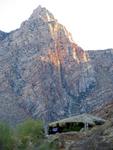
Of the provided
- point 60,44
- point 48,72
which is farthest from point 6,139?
point 60,44

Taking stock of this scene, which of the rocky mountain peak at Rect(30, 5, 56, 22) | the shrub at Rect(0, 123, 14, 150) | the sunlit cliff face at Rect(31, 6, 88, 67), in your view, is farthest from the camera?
the rocky mountain peak at Rect(30, 5, 56, 22)

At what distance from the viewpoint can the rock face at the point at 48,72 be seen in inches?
7156

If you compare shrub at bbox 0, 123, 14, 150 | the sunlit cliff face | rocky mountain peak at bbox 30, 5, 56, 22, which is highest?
rocky mountain peak at bbox 30, 5, 56, 22

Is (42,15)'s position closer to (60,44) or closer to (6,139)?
(60,44)

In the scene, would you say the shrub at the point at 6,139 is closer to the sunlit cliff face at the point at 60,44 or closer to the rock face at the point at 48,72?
the rock face at the point at 48,72

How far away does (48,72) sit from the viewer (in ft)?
608

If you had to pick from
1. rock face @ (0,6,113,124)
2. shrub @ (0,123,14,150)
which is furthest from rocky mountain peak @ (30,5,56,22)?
shrub @ (0,123,14,150)

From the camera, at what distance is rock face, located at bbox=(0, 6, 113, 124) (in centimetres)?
18175

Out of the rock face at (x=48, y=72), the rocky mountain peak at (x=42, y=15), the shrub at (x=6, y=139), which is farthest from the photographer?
the rocky mountain peak at (x=42, y=15)

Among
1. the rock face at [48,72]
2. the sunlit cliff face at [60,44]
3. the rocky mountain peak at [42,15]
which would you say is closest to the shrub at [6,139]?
the rock face at [48,72]

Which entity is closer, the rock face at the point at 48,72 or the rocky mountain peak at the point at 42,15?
the rock face at the point at 48,72

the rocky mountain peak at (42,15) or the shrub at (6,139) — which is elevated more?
the rocky mountain peak at (42,15)

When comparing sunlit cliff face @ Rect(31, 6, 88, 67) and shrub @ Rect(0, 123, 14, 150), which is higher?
sunlit cliff face @ Rect(31, 6, 88, 67)

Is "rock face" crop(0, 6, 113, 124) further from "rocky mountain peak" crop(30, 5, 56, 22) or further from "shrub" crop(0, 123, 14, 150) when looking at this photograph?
"shrub" crop(0, 123, 14, 150)
